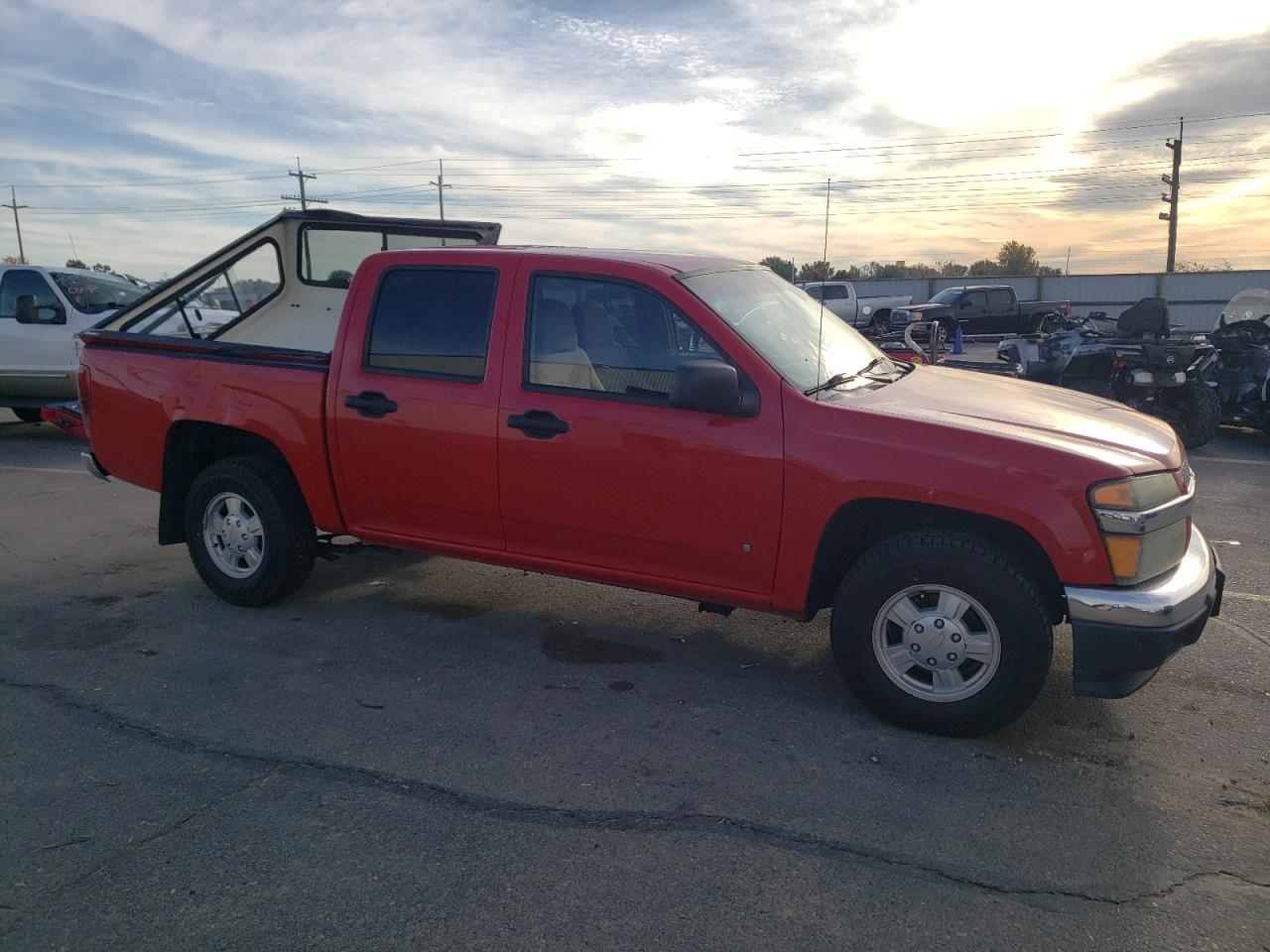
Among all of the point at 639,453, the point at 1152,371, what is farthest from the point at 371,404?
the point at 1152,371

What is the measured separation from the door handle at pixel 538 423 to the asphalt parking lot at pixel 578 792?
3.65ft

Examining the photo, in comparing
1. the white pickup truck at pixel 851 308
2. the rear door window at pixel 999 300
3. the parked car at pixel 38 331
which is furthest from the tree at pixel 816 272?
the rear door window at pixel 999 300

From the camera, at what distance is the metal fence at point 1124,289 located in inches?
1385

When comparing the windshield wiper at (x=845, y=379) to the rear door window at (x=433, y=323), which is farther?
the rear door window at (x=433, y=323)

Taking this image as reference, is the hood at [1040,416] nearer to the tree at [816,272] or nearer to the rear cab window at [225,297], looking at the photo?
the tree at [816,272]

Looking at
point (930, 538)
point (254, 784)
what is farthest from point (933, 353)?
point (254, 784)

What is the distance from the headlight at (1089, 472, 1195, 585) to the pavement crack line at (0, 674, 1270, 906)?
1034 mm

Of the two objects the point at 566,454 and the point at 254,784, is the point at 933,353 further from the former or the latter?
the point at 254,784

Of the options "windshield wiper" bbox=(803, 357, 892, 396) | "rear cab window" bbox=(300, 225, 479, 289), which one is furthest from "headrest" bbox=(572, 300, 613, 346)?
"rear cab window" bbox=(300, 225, 479, 289)

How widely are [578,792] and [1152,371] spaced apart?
32.2 feet

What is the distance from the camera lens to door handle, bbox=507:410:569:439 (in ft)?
13.8

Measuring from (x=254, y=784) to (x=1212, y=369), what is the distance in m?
12.0

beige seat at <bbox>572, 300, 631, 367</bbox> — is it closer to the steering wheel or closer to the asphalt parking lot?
the steering wheel

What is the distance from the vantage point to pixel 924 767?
3553mm
